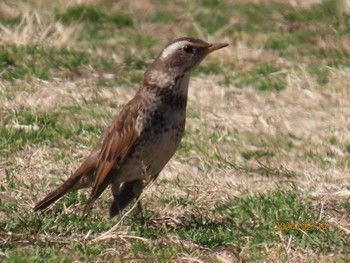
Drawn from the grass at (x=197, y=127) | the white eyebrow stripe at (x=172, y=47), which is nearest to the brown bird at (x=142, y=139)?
the white eyebrow stripe at (x=172, y=47)

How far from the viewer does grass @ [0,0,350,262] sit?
22.0 ft

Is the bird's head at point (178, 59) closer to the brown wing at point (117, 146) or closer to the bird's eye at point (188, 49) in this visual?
the bird's eye at point (188, 49)

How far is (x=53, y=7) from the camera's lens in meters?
12.7

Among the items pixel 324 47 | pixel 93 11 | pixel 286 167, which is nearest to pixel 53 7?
pixel 93 11

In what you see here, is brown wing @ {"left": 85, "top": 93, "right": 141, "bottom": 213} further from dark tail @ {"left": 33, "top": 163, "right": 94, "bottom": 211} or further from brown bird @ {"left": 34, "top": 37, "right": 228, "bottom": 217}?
dark tail @ {"left": 33, "top": 163, "right": 94, "bottom": 211}

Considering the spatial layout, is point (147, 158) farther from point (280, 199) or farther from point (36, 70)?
point (36, 70)

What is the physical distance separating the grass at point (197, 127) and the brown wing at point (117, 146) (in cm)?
26

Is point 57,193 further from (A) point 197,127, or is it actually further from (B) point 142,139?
(A) point 197,127

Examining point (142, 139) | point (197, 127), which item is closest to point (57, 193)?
point (142, 139)

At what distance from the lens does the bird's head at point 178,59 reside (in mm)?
7301

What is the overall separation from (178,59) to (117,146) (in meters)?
0.74

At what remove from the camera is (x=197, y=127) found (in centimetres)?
971

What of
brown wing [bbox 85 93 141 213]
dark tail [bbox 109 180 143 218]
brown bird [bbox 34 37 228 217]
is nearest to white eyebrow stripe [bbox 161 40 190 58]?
brown bird [bbox 34 37 228 217]

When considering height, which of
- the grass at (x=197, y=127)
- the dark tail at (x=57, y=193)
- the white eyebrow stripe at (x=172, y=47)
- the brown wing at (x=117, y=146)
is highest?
the white eyebrow stripe at (x=172, y=47)
